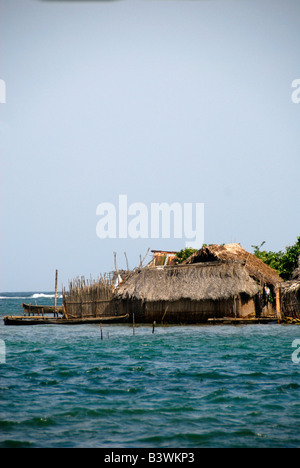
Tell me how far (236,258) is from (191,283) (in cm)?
387

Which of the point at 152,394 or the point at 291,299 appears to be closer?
the point at 152,394

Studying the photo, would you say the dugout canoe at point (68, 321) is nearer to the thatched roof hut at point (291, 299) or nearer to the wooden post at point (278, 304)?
the wooden post at point (278, 304)

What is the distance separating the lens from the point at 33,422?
8625 millimetres

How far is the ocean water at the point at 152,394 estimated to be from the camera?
7.92 metres

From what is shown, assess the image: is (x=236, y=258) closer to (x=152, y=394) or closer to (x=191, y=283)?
(x=191, y=283)

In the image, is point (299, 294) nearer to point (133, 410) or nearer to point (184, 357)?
point (184, 357)

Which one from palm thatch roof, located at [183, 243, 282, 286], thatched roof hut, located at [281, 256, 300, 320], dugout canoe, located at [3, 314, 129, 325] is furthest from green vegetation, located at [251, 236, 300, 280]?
dugout canoe, located at [3, 314, 129, 325]

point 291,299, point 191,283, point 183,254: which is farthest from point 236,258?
point 183,254

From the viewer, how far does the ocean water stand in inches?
312

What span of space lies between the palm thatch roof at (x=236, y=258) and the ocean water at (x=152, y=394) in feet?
28.1

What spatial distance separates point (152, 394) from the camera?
1048 cm

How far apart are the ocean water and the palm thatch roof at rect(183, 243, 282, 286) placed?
28.1 ft

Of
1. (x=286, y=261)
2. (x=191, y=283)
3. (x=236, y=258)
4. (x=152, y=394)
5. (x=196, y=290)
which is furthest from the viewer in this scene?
(x=286, y=261)
